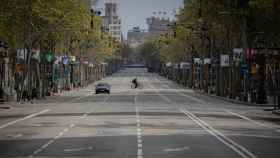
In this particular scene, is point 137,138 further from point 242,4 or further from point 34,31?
point 34,31

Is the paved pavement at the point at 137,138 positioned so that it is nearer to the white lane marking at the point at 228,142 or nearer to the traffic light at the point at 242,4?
the white lane marking at the point at 228,142

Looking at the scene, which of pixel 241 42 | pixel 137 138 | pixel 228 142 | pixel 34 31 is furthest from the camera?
pixel 241 42

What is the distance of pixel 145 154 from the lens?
27.7m

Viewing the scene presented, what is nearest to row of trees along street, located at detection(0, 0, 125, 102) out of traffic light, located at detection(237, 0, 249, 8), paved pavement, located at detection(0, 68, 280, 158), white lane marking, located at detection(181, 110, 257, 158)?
traffic light, located at detection(237, 0, 249, 8)

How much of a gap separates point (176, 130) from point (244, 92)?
181 ft

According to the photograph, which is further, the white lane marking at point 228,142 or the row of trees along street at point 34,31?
the row of trees along street at point 34,31

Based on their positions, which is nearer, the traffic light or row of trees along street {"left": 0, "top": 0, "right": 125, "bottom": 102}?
row of trees along street {"left": 0, "top": 0, "right": 125, "bottom": 102}

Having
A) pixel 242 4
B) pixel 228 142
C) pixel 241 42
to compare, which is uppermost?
pixel 242 4

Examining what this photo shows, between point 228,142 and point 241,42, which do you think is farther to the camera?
point 241,42

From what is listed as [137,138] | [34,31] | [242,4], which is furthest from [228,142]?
[34,31]

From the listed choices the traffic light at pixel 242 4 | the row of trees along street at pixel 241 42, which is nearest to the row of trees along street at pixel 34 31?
the row of trees along street at pixel 241 42

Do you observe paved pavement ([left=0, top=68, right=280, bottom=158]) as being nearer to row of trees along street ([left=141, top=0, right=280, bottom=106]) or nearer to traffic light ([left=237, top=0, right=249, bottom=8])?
row of trees along street ([left=141, top=0, right=280, bottom=106])

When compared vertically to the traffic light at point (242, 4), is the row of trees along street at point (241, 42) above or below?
below

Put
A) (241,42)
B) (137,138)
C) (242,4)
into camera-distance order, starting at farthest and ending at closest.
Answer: (241,42) < (242,4) < (137,138)
